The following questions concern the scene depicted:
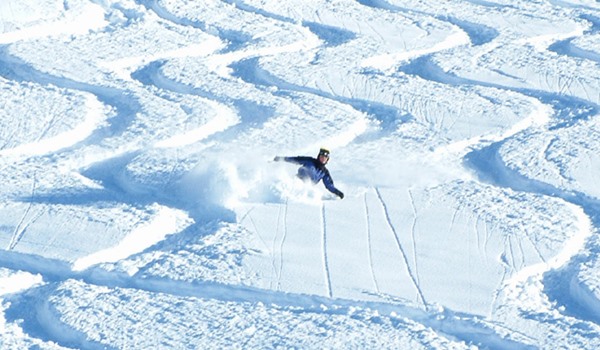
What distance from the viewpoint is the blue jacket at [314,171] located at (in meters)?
7.10

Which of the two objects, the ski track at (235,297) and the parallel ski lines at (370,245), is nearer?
the ski track at (235,297)

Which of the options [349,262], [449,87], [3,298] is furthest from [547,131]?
[3,298]

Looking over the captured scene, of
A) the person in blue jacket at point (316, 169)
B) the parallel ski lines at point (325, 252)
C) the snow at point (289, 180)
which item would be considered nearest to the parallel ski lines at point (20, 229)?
the snow at point (289, 180)

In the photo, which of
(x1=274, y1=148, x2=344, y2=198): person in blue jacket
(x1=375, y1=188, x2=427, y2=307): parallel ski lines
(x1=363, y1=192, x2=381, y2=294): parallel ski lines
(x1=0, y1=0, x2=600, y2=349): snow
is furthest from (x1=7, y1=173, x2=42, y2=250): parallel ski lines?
(x1=375, y1=188, x2=427, y2=307): parallel ski lines

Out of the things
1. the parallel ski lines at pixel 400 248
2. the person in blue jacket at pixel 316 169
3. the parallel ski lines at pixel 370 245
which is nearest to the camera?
the parallel ski lines at pixel 400 248

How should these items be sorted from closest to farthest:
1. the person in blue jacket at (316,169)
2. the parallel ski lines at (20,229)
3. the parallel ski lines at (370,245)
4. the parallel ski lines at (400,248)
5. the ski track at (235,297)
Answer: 1. the ski track at (235,297)
2. the parallel ski lines at (400,248)
3. the parallel ski lines at (370,245)
4. the parallel ski lines at (20,229)
5. the person in blue jacket at (316,169)

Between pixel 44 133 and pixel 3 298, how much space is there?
8.70ft

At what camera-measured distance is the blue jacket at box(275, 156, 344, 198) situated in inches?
279

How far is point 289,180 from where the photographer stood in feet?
24.2

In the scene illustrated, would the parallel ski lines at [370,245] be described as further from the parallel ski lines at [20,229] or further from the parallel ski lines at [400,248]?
the parallel ski lines at [20,229]

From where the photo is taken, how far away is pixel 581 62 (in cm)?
1118

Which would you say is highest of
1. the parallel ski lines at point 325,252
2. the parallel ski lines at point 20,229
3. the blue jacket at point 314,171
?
the blue jacket at point 314,171

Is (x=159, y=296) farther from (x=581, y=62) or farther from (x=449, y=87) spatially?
(x=581, y=62)

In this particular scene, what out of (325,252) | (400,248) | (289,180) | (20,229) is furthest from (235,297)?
(289,180)
